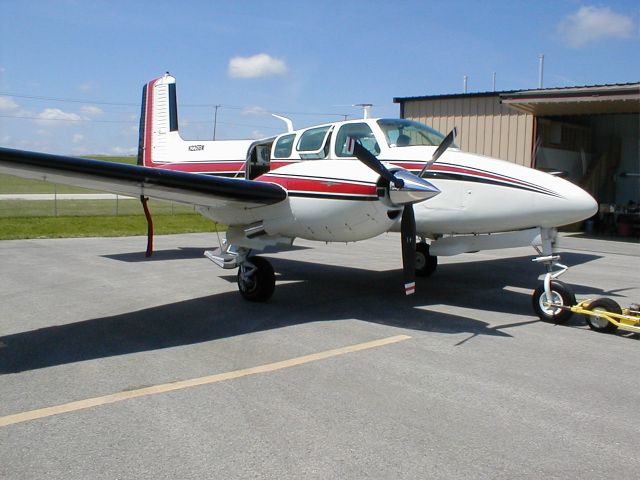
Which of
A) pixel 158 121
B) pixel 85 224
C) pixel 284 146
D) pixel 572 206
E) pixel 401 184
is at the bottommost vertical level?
pixel 85 224

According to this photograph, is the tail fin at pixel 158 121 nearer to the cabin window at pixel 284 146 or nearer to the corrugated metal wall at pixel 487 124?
the cabin window at pixel 284 146

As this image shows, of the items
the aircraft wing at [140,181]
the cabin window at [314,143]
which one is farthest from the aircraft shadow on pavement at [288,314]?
the cabin window at [314,143]

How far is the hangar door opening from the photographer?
911 inches

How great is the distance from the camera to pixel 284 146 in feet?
32.0

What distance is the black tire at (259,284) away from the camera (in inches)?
355

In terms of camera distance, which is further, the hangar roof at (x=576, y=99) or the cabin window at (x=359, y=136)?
the hangar roof at (x=576, y=99)

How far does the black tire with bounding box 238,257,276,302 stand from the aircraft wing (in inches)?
37.9

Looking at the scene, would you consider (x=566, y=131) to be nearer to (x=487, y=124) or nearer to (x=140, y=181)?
(x=487, y=124)

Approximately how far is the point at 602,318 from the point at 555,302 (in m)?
0.65

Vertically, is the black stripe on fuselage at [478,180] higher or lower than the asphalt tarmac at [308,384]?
higher

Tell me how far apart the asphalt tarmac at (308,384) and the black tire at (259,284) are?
0.21 metres

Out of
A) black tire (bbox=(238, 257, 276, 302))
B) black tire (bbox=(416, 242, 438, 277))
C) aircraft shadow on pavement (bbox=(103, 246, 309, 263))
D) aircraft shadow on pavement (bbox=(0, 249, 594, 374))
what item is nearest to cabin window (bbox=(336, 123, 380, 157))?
black tire (bbox=(238, 257, 276, 302))

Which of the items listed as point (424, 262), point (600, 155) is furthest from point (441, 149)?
point (600, 155)

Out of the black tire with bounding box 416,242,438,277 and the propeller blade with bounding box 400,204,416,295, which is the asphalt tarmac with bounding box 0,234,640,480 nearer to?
the propeller blade with bounding box 400,204,416,295
